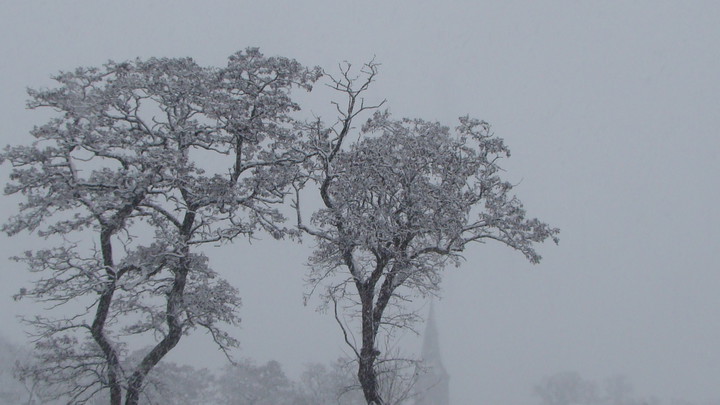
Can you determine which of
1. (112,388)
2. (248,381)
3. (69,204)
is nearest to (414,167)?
(69,204)

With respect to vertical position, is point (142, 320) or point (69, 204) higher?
point (69, 204)

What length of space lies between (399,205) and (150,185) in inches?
215

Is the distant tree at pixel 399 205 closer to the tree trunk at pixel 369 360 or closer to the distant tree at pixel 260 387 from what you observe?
the tree trunk at pixel 369 360

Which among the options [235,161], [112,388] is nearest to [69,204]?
[235,161]

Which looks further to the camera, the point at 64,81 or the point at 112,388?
the point at 112,388

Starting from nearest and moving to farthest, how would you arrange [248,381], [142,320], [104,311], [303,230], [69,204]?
[69,204] → [104,311] → [303,230] → [142,320] → [248,381]

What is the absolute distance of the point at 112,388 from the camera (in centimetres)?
1358

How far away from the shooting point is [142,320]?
15688 mm

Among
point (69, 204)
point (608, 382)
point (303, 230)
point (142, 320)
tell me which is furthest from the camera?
point (608, 382)

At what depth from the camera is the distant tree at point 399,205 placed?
13.5 meters

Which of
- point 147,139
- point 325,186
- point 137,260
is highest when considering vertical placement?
point 147,139

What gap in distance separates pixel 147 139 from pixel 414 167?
19.6 ft

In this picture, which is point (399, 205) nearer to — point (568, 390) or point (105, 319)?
point (105, 319)

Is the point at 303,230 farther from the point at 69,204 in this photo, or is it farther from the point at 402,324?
the point at 69,204
